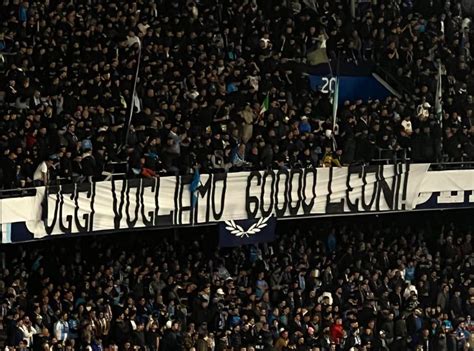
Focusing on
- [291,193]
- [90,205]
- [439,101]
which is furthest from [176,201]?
[439,101]

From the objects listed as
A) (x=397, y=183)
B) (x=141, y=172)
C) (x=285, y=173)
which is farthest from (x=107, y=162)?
(x=397, y=183)

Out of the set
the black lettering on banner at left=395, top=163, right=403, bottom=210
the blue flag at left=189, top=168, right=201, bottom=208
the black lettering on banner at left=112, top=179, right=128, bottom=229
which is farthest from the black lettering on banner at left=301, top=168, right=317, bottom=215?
the black lettering on banner at left=112, top=179, right=128, bottom=229

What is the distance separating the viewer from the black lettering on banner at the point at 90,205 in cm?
3048

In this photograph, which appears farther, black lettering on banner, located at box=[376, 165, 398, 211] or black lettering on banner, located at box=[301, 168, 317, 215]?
black lettering on banner, located at box=[376, 165, 398, 211]

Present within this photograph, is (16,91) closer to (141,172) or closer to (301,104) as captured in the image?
(141,172)

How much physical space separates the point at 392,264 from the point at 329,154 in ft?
7.49

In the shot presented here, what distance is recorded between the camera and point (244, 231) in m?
32.6

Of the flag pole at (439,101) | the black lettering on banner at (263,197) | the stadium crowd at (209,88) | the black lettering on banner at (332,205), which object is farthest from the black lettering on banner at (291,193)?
the flag pole at (439,101)

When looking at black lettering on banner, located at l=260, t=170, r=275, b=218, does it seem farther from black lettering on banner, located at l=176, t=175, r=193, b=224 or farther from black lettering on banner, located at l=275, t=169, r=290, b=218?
black lettering on banner, located at l=176, t=175, r=193, b=224

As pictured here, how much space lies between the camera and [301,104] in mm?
34000

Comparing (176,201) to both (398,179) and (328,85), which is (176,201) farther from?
(328,85)

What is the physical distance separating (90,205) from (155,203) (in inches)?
45.8

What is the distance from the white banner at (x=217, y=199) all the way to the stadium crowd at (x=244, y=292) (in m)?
0.90

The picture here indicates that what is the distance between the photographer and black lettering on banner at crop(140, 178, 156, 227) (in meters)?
31.2
